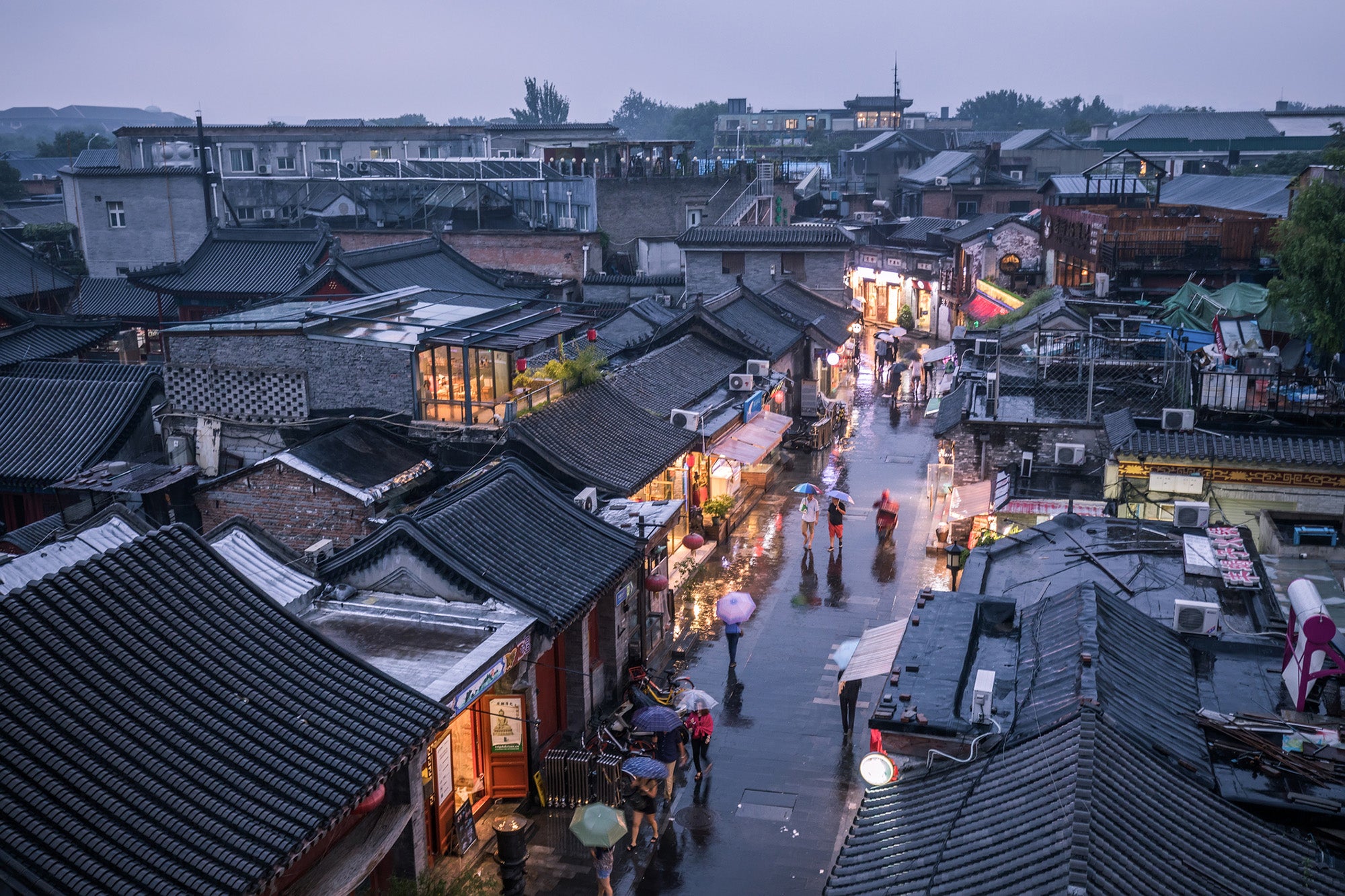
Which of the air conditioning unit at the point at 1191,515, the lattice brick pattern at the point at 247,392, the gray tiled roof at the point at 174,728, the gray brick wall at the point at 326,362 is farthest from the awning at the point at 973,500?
the lattice brick pattern at the point at 247,392

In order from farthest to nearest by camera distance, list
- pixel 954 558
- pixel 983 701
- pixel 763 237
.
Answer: pixel 763 237 < pixel 954 558 < pixel 983 701

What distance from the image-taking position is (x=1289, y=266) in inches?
1121

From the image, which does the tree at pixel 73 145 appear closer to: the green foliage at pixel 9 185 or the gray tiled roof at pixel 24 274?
the green foliage at pixel 9 185

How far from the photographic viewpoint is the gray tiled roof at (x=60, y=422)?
1039 inches

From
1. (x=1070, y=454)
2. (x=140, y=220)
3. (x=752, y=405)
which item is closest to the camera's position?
(x=1070, y=454)

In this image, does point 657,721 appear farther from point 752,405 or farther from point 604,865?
point 752,405

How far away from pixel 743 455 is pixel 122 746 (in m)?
21.8

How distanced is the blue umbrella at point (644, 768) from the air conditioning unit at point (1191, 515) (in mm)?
10018

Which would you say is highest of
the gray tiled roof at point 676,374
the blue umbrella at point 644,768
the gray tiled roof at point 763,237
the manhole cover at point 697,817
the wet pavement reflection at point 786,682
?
the gray tiled roof at point 763,237

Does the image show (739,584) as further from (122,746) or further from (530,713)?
(122,746)

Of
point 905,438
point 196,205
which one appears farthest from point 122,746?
point 196,205

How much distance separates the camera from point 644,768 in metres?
16.9

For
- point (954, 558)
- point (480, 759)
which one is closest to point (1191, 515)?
point (954, 558)

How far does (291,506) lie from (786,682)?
11038 millimetres
